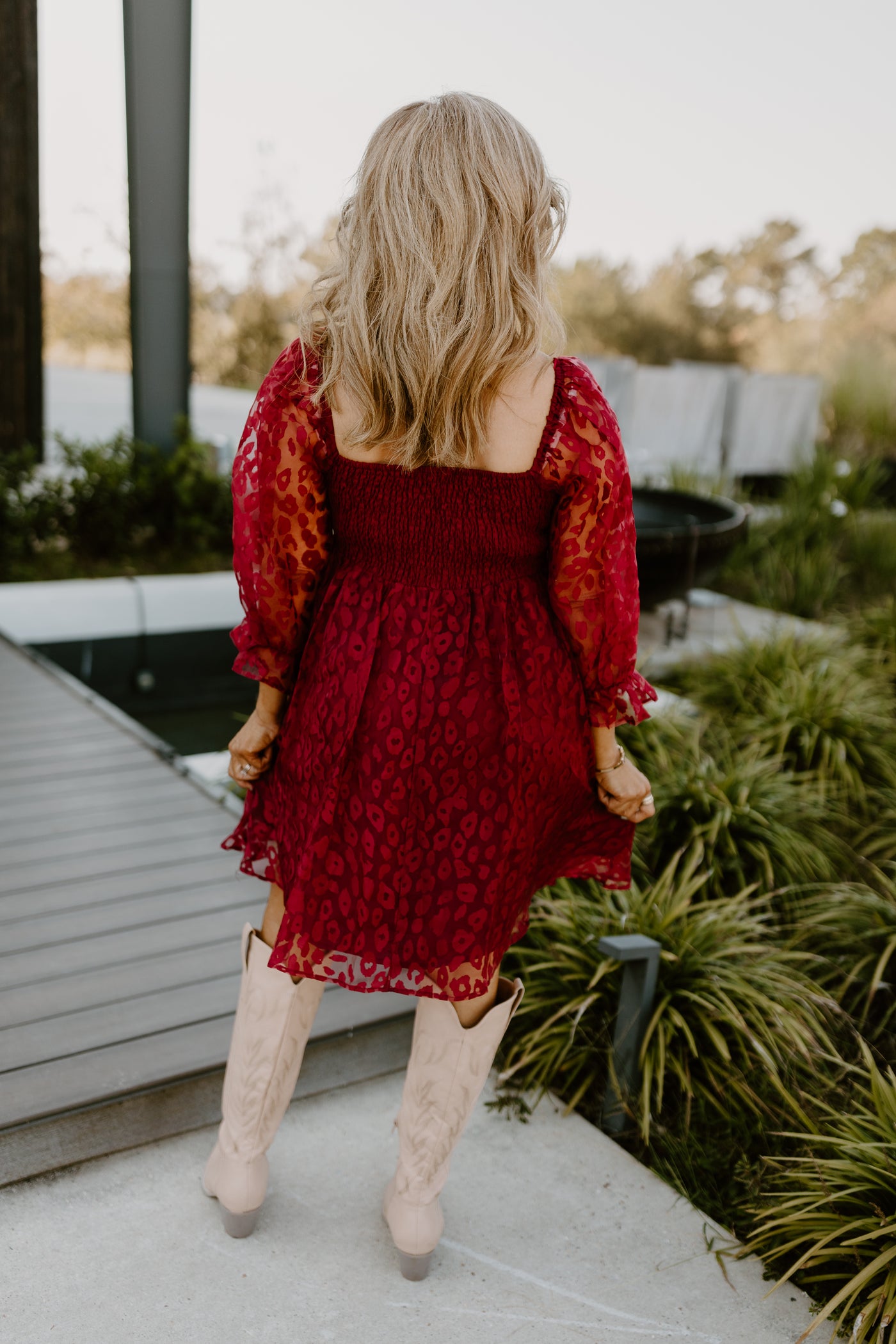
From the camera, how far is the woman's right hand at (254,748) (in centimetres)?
139

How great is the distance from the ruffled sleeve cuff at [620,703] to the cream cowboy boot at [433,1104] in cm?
41

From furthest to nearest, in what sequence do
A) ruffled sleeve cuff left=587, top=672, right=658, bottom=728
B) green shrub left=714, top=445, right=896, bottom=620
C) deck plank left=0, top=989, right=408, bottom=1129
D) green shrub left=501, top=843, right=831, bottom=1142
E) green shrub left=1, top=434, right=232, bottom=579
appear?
green shrub left=714, top=445, right=896, bottom=620, green shrub left=1, top=434, right=232, bottom=579, green shrub left=501, top=843, right=831, bottom=1142, deck plank left=0, top=989, right=408, bottom=1129, ruffled sleeve cuff left=587, top=672, right=658, bottom=728

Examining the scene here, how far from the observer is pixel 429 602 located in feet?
4.00

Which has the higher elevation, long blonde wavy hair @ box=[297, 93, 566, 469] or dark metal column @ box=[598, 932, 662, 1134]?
long blonde wavy hair @ box=[297, 93, 566, 469]

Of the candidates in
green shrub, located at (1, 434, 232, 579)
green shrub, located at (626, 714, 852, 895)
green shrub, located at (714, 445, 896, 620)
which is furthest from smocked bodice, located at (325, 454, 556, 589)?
green shrub, located at (714, 445, 896, 620)

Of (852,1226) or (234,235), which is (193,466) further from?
(852,1226)

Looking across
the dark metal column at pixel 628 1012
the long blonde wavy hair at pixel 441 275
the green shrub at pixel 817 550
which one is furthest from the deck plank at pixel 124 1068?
the green shrub at pixel 817 550

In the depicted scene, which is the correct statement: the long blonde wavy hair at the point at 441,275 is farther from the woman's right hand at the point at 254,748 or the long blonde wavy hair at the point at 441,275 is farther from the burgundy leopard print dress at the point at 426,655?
the woman's right hand at the point at 254,748

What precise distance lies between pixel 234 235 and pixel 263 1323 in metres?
6.12

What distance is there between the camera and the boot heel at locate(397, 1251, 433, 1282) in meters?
1.44

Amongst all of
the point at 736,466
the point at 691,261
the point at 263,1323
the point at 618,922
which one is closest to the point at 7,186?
the point at 618,922

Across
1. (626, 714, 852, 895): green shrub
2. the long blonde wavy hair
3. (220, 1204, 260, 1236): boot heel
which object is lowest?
(220, 1204, 260, 1236): boot heel

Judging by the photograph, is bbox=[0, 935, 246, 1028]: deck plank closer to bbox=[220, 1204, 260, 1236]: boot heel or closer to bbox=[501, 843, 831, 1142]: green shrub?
bbox=[220, 1204, 260, 1236]: boot heel

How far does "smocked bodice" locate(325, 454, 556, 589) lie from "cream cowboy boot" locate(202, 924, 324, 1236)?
1.87 feet
